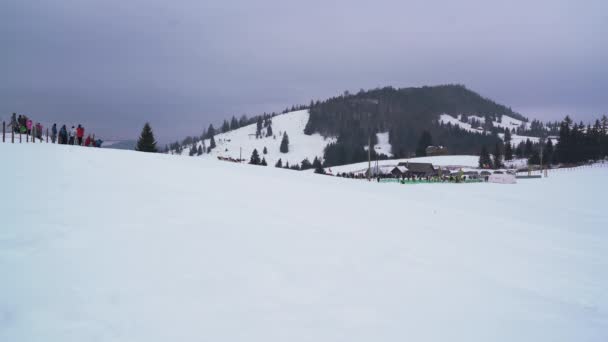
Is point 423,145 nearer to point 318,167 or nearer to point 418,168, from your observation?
point 318,167

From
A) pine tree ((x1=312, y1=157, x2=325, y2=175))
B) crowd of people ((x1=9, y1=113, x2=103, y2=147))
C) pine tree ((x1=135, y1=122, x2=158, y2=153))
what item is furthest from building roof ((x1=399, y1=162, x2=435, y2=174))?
crowd of people ((x1=9, y1=113, x2=103, y2=147))

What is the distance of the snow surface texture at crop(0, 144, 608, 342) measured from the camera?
403 cm

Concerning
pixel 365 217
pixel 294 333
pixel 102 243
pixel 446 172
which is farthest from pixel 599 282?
pixel 446 172

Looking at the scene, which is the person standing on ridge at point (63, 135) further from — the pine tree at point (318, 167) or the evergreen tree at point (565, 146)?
the evergreen tree at point (565, 146)

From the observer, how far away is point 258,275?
17.1 feet

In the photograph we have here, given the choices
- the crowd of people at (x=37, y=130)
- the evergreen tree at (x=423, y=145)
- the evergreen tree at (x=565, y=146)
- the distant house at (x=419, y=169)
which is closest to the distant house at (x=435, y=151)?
the evergreen tree at (x=423, y=145)

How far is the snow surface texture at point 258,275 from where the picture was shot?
13.2ft

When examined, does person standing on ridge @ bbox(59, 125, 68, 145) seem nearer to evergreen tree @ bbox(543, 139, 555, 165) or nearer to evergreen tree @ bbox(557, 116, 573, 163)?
evergreen tree @ bbox(557, 116, 573, 163)

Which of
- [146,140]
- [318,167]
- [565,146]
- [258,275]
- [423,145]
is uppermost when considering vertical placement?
[423,145]

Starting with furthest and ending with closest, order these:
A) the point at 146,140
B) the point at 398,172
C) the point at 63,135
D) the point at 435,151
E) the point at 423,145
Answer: the point at 423,145 < the point at 435,151 < the point at 398,172 < the point at 146,140 < the point at 63,135

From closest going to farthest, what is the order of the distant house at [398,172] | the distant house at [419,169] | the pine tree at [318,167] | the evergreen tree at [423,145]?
the distant house at [398,172]
the distant house at [419,169]
the pine tree at [318,167]
the evergreen tree at [423,145]

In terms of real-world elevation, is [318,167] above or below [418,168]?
below

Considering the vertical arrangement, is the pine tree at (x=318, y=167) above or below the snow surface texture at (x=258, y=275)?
above

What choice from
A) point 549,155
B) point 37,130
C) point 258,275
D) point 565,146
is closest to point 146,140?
point 37,130
